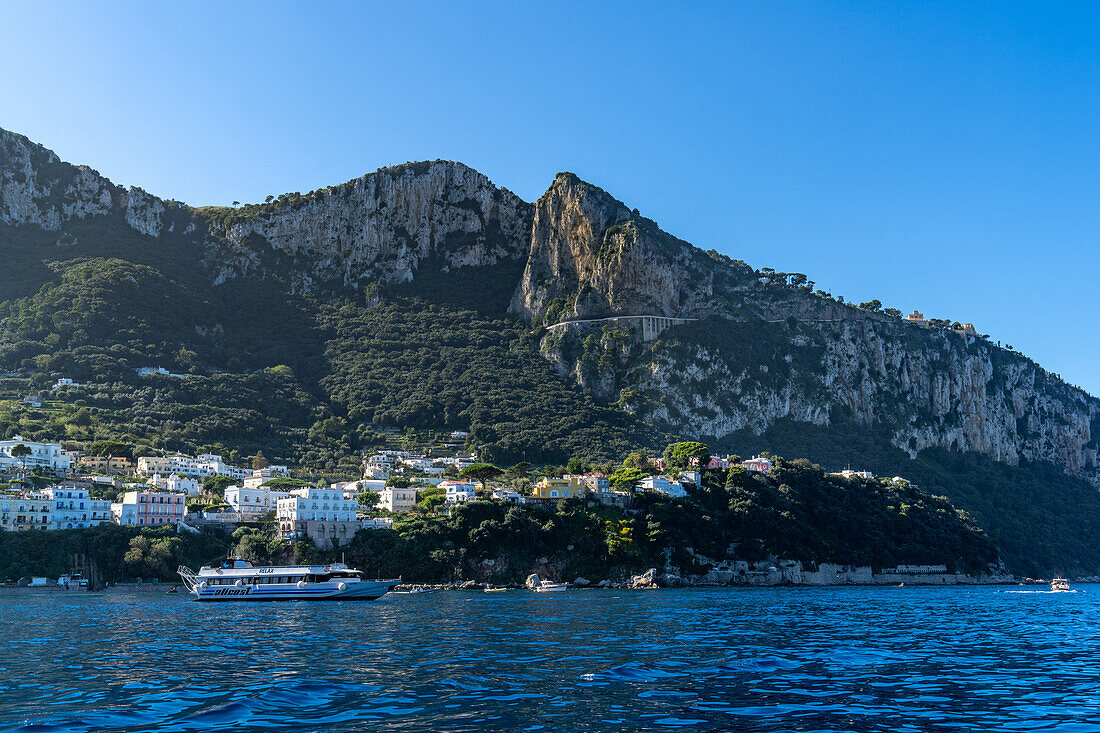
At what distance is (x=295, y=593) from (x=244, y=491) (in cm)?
3883

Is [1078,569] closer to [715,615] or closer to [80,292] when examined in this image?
[715,615]

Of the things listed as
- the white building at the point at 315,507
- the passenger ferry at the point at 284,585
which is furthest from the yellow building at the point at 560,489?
the passenger ferry at the point at 284,585

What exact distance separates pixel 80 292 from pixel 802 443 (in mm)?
149183

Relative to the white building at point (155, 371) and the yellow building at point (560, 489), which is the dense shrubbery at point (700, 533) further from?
the white building at point (155, 371)

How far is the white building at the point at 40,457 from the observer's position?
122 meters

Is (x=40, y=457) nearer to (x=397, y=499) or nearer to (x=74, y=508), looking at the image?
(x=74, y=508)

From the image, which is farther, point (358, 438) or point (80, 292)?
point (80, 292)

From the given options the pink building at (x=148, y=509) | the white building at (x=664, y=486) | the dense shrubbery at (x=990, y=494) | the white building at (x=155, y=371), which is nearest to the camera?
the pink building at (x=148, y=509)

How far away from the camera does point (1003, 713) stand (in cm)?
2405

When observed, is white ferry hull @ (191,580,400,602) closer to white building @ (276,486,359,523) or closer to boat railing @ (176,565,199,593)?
boat railing @ (176,565,199,593)

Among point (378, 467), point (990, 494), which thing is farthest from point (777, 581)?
point (990, 494)

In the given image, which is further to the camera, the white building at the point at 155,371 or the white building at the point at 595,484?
the white building at the point at 155,371

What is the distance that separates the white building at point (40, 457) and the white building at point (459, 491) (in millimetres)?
51770

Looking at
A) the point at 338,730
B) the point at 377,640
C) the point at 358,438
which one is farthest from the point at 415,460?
the point at 338,730
